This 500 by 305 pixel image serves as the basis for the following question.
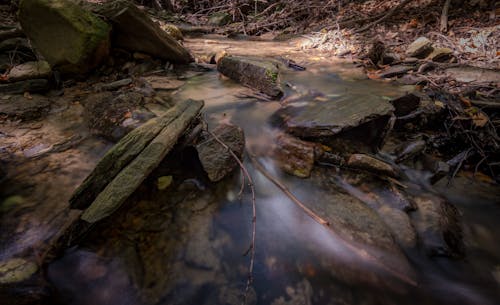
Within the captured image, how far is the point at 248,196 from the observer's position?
84.1 inches

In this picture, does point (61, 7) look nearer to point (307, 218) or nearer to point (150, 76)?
point (150, 76)

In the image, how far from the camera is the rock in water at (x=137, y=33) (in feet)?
12.9

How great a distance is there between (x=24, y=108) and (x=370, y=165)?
4271 millimetres

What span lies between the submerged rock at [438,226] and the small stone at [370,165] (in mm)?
317

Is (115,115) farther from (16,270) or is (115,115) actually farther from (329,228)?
(329,228)

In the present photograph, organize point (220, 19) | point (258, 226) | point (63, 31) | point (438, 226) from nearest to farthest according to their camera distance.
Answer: point (438, 226)
point (258, 226)
point (63, 31)
point (220, 19)

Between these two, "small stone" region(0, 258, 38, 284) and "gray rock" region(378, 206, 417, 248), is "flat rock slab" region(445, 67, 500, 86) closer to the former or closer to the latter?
"gray rock" region(378, 206, 417, 248)

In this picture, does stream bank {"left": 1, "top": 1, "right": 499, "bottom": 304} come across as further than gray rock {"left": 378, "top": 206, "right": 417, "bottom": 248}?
No

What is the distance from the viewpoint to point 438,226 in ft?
5.88

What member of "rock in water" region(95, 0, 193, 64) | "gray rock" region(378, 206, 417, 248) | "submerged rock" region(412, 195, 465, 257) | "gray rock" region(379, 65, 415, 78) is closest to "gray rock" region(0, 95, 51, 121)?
"rock in water" region(95, 0, 193, 64)

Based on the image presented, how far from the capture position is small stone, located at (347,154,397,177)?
86.5 inches

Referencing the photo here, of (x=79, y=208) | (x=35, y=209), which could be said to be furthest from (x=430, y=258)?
(x=35, y=209)

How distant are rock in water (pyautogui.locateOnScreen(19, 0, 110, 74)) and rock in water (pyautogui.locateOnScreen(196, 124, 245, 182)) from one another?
2.89 meters

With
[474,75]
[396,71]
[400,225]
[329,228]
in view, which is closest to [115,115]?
[329,228]
